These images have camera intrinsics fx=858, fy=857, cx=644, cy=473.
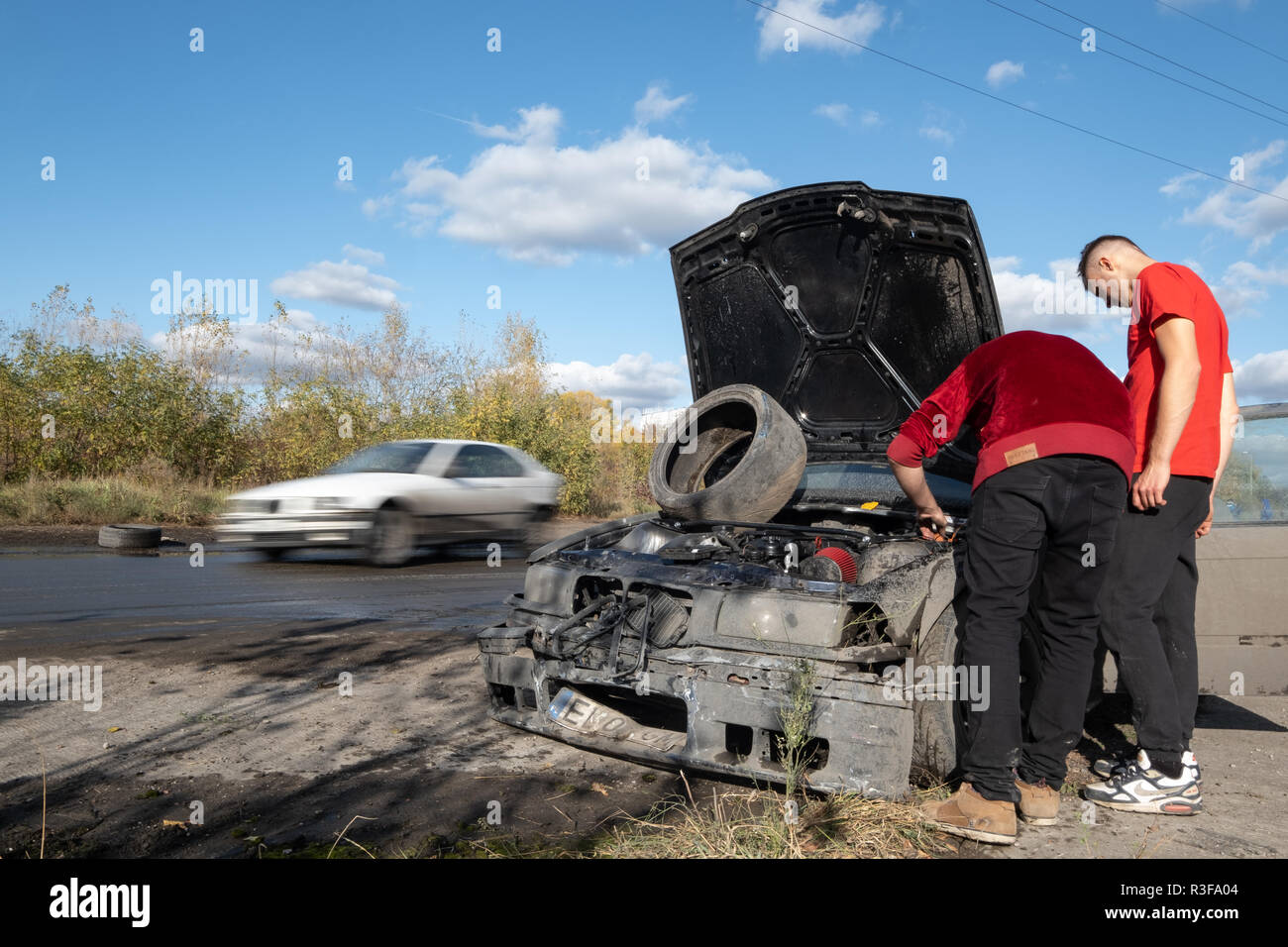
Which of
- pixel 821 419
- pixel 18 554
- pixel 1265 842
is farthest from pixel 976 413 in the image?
pixel 18 554

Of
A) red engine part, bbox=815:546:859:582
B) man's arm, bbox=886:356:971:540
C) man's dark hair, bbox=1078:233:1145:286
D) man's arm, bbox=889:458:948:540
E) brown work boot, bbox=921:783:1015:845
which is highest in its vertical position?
man's dark hair, bbox=1078:233:1145:286

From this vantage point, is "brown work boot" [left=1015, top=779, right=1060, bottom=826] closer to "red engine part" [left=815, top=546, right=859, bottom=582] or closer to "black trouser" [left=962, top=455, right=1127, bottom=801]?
"black trouser" [left=962, top=455, right=1127, bottom=801]

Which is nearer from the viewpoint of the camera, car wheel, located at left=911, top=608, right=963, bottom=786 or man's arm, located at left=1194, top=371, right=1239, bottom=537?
car wheel, located at left=911, top=608, right=963, bottom=786

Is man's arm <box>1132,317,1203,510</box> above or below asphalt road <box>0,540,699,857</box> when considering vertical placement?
above

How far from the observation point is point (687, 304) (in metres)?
6.16

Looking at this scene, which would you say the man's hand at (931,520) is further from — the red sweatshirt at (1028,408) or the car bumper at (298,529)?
the car bumper at (298,529)

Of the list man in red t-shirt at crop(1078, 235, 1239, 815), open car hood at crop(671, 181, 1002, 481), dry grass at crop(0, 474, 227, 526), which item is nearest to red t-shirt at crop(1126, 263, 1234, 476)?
man in red t-shirt at crop(1078, 235, 1239, 815)

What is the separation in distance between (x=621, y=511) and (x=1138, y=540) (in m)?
22.9

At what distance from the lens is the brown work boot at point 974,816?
2756 millimetres

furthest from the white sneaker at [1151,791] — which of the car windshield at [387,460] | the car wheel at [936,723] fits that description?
Answer: the car windshield at [387,460]

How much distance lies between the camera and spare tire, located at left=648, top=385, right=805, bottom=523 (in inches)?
183

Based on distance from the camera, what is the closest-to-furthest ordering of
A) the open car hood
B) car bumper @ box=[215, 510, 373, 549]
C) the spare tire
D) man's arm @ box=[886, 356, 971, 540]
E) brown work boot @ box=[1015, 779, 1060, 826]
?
brown work boot @ box=[1015, 779, 1060, 826]
man's arm @ box=[886, 356, 971, 540]
the spare tire
the open car hood
car bumper @ box=[215, 510, 373, 549]

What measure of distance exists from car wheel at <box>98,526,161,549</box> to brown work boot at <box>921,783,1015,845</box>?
12.2m
